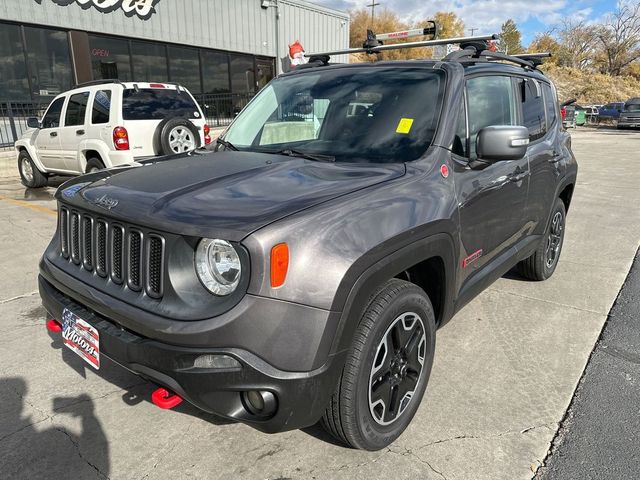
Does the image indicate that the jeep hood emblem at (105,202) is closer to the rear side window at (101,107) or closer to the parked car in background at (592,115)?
the rear side window at (101,107)

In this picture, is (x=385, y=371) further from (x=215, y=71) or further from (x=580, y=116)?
(x=580, y=116)

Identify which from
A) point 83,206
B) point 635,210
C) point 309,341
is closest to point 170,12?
point 635,210

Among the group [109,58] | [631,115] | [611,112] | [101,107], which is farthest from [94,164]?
[611,112]

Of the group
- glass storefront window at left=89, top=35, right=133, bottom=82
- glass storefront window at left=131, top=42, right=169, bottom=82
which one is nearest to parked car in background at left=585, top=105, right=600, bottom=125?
glass storefront window at left=131, top=42, right=169, bottom=82

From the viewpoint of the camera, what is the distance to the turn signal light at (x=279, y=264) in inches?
70.6

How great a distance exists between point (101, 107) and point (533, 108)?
21.6ft

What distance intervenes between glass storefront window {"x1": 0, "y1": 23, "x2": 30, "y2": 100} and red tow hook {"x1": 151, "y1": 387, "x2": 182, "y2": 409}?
14056 millimetres

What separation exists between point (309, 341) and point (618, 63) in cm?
7324

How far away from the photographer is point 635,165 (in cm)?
1320

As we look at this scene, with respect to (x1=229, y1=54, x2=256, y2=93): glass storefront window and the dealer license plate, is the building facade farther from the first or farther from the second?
the dealer license plate

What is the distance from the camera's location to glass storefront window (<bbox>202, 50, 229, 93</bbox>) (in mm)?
17828

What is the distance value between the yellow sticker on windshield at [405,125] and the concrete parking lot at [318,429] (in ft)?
4.99

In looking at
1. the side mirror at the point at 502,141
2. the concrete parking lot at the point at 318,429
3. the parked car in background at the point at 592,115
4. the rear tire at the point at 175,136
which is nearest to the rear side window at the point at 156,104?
the rear tire at the point at 175,136

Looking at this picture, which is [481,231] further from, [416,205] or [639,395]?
[639,395]
